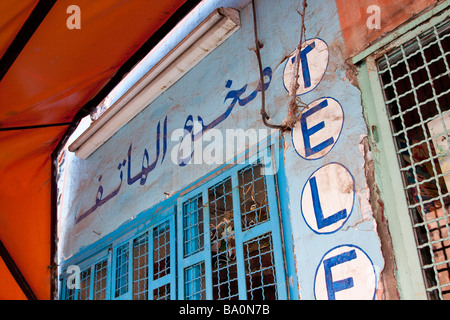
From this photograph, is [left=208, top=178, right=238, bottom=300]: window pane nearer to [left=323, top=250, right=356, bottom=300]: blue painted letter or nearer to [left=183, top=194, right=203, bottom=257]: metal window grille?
[left=183, top=194, right=203, bottom=257]: metal window grille

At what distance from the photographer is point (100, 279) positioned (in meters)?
4.80

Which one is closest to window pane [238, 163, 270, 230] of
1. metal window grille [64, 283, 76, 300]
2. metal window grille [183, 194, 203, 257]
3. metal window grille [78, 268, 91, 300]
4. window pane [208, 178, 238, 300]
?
window pane [208, 178, 238, 300]

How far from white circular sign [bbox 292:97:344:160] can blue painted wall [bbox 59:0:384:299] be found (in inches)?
0.6

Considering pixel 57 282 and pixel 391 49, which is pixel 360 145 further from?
pixel 57 282

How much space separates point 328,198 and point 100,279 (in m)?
2.82

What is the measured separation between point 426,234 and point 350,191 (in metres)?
0.43

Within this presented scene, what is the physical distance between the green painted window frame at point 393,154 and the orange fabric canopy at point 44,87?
1.87 metres

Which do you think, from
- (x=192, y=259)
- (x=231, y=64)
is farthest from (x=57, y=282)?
(x=231, y=64)

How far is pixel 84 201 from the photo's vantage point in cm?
542

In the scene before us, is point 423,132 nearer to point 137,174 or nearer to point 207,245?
point 207,245

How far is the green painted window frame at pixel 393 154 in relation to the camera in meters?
2.31

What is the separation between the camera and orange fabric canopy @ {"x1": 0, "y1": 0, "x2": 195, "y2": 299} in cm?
384

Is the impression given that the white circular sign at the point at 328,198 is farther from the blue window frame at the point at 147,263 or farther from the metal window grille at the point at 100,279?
the metal window grille at the point at 100,279

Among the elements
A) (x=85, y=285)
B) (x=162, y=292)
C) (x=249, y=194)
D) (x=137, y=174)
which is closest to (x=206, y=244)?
(x=249, y=194)
